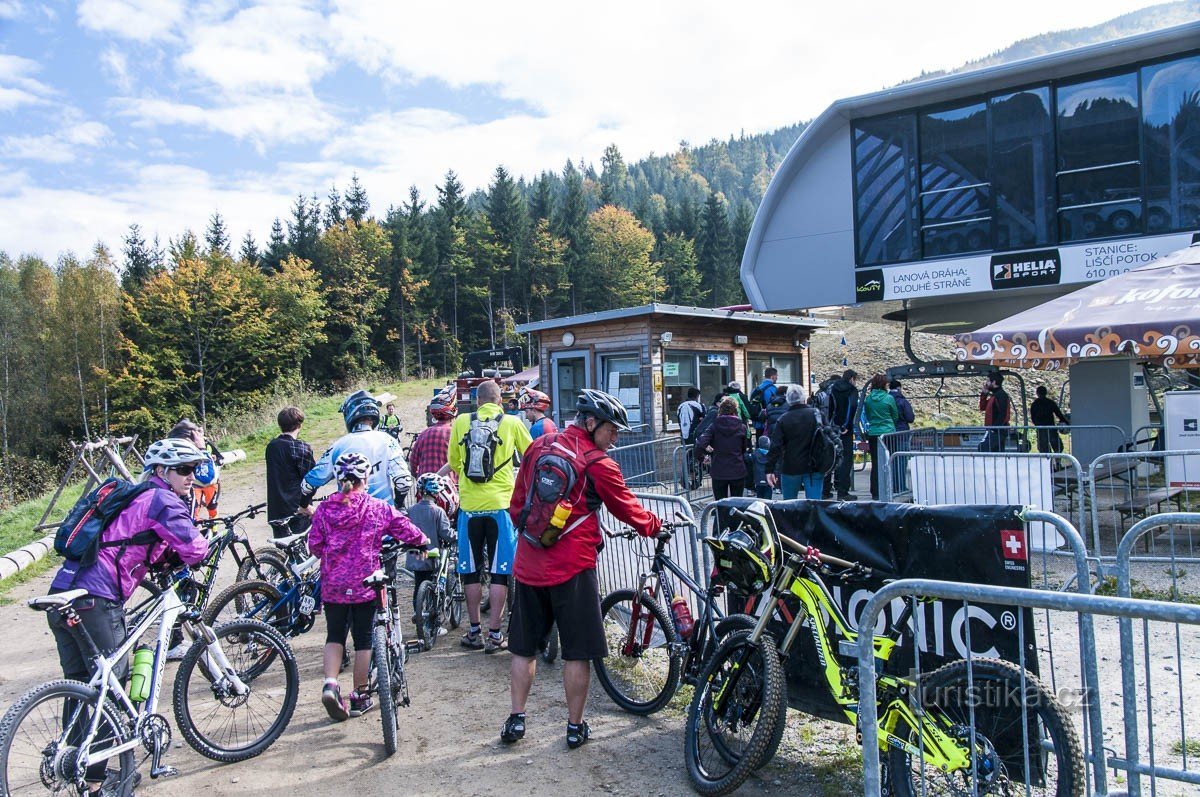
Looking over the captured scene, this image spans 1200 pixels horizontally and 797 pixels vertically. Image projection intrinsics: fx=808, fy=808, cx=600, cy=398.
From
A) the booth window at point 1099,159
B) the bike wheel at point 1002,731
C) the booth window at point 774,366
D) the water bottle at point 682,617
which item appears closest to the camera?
the bike wheel at point 1002,731

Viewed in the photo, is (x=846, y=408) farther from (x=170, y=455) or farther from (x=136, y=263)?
(x=136, y=263)

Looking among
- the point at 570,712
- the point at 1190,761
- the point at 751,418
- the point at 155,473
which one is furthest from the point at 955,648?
the point at 751,418

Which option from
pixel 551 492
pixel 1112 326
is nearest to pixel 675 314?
pixel 1112 326

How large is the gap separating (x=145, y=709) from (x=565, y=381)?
49.8ft

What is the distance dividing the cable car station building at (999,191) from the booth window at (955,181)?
0.07 feet

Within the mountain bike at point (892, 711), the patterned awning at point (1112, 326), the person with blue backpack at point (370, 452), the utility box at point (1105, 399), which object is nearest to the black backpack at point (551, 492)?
the mountain bike at point (892, 711)

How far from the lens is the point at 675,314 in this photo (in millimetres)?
16672

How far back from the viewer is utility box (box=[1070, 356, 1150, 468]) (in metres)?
12.2

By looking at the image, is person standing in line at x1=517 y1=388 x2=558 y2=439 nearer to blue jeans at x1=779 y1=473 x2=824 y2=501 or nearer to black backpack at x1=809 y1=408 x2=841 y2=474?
blue jeans at x1=779 y1=473 x2=824 y2=501

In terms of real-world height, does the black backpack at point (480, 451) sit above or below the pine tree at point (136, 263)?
below

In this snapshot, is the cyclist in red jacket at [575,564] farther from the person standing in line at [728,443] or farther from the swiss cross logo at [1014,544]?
the person standing in line at [728,443]

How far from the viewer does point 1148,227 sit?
12273 millimetres

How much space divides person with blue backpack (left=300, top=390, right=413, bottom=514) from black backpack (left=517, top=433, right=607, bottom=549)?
183 cm

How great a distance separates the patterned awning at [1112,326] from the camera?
279 inches
